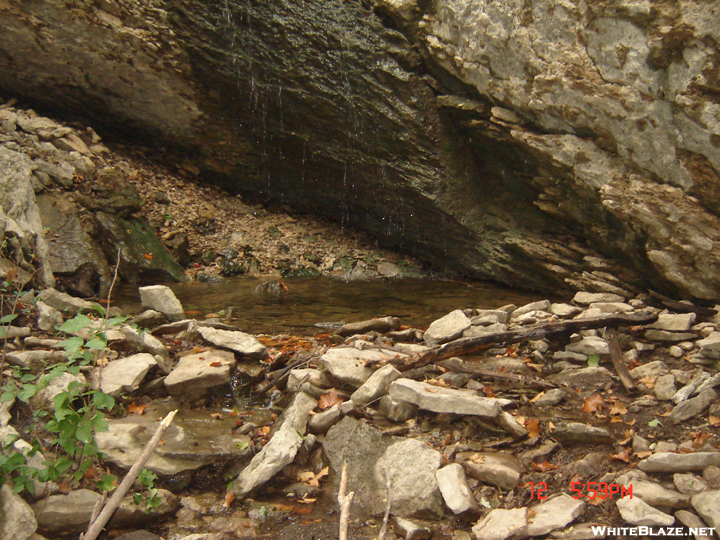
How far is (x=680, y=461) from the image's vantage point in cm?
211

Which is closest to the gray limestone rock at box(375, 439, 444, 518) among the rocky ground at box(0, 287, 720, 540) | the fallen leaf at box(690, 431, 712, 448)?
the rocky ground at box(0, 287, 720, 540)

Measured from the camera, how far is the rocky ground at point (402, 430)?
2102 millimetres

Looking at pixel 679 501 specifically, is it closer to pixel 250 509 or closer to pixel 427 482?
pixel 427 482

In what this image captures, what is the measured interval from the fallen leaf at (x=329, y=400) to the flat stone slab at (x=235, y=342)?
0.87m

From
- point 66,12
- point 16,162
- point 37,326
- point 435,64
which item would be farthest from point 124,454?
point 66,12

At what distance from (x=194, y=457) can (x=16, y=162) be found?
4.70 meters

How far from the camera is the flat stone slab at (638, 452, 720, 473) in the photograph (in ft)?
6.89

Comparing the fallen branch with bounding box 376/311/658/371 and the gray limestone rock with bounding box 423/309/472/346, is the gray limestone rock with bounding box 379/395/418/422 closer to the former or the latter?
the fallen branch with bounding box 376/311/658/371

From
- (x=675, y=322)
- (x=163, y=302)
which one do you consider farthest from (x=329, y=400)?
(x=675, y=322)

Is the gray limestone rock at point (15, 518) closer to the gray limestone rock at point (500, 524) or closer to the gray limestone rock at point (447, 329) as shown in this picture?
the gray limestone rock at point (500, 524)

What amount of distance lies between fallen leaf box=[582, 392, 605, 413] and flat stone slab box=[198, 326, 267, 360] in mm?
2490

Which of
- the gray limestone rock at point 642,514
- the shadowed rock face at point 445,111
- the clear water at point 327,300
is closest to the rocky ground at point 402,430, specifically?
the gray limestone rock at point 642,514

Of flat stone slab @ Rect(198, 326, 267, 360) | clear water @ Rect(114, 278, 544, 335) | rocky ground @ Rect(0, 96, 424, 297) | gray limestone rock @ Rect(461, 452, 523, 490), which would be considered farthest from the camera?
rocky ground @ Rect(0, 96, 424, 297)
